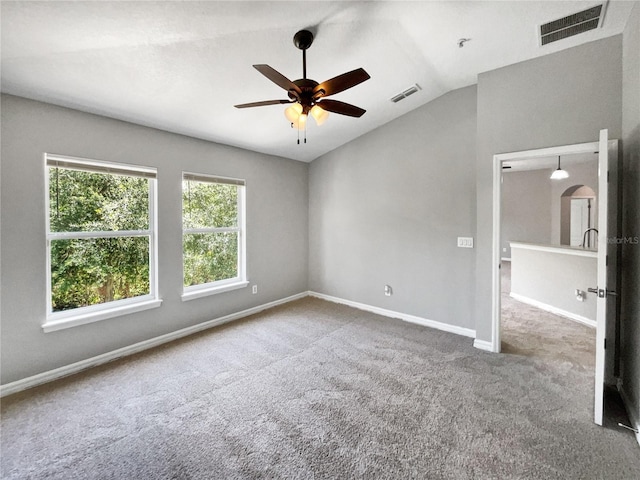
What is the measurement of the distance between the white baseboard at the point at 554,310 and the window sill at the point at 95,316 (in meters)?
5.67

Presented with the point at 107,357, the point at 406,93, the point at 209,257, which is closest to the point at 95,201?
the point at 209,257

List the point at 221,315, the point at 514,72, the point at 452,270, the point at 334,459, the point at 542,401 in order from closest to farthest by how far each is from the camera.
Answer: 1. the point at 334,459
2. the point at 542,401
3. the point at 514,72
4. the point at 452,270
5. the point at 221,315

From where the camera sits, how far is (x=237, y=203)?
425 centimetres

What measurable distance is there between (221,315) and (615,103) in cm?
489

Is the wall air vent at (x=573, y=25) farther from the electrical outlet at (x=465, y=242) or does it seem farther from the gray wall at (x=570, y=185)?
Result: the gray wall at (x=570, y=185)

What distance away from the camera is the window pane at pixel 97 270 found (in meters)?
2.66

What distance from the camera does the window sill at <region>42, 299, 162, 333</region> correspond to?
2.54 m

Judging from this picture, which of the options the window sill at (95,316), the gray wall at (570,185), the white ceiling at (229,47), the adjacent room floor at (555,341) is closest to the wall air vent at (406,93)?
the white ceiling at (229,47)

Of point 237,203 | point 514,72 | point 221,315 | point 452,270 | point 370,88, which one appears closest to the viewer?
point 514,72

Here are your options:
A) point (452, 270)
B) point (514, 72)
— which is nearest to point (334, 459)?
point (452, 270)

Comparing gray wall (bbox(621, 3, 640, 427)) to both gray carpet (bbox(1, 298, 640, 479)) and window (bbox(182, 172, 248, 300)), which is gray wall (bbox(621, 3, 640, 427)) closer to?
gray carpet (bbox(1, 298, 640, 479))

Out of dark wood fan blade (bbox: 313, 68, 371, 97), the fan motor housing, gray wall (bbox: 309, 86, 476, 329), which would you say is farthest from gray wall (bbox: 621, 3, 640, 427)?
the fan motor housing

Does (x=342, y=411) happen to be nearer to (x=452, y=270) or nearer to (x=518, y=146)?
(x=452, y=270)

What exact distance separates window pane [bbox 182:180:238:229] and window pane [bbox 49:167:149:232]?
1.56 ft
